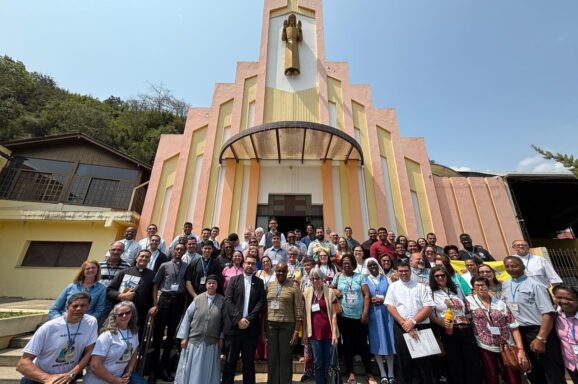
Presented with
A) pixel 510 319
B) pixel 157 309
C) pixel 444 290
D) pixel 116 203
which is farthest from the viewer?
pixel 116 203

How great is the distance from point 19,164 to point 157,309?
1164 cm

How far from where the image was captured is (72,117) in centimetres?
2136

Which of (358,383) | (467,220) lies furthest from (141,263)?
(467,220)

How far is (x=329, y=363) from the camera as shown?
3.34m

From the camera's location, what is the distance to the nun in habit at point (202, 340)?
3.15m

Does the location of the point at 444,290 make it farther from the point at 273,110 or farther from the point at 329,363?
the point at 273,110

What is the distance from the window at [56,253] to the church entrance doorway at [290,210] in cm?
677

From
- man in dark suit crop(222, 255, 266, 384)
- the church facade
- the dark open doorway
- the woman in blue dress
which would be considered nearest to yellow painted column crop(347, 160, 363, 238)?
the church facade

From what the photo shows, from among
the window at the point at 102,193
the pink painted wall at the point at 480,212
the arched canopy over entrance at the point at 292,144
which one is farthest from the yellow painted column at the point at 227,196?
the pink painted wall at the point at 480,212

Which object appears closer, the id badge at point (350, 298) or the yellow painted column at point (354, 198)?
the id badge at point (350, 298)

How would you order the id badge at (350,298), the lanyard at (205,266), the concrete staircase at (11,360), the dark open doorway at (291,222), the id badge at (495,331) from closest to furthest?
the id badge at (495,331), the concrete staircase at (11,360), the id badge at (350,298), the lanyard at (205,266), the dark open doorway at (291,222)

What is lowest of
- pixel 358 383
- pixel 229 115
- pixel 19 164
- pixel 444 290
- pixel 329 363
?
pixel 358 383

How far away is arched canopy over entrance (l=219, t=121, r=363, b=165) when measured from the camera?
793cm

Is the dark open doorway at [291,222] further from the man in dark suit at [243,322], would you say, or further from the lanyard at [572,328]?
the lanyard at [572,328]
